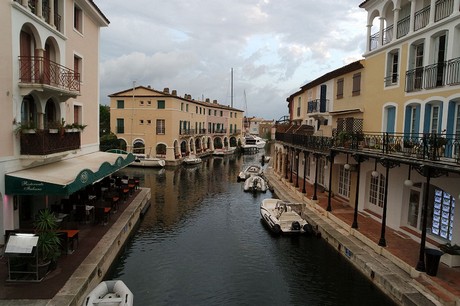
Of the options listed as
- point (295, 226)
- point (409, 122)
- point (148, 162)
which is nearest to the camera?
point (409, 122)

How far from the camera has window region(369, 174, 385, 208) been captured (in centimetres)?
1911

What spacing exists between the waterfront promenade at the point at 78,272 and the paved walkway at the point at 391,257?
395 inches

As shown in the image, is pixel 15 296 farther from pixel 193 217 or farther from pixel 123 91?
pixel 123 91

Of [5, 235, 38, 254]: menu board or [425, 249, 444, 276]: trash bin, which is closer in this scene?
[5, 235, 38, 254]: menu board

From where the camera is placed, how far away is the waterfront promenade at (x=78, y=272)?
9.24 meters

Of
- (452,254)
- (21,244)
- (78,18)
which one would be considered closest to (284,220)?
(452,254)

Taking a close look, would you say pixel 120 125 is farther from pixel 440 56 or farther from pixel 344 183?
pixel 440 56

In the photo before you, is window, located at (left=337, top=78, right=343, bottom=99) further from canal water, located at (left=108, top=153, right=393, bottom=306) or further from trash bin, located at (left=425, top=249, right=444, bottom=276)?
trash bin, located at (left=425, top=249, right=444, bottom=276)

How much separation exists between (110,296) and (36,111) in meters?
9.41

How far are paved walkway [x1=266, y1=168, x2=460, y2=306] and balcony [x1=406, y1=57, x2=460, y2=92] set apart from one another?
6.86 m

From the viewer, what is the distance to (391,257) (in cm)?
1334

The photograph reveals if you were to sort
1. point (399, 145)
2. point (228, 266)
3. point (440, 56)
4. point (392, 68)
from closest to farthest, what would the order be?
point (440, 56)
point (399, 145)
point (228, 266)
point (392, 68)

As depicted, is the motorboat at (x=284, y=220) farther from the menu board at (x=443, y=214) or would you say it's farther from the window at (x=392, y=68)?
the window at (x=392, y=68)

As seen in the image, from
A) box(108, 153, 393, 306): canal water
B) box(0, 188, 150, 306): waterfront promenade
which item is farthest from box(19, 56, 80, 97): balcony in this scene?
box(108, 153, 393, 306): canal water
